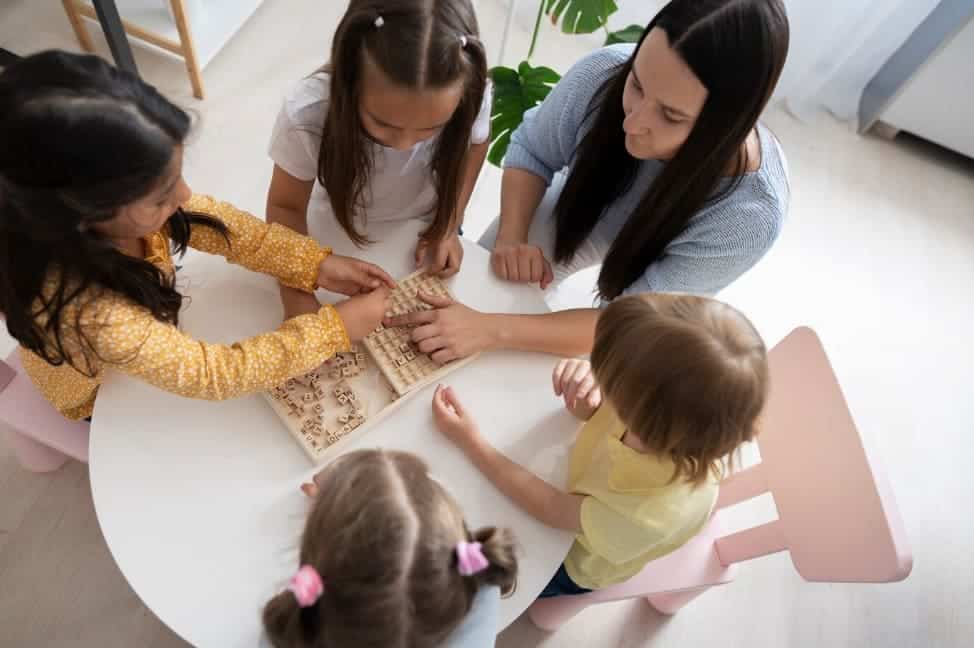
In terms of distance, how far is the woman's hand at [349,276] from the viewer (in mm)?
899

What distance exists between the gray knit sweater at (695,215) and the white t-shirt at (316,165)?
0.46 ft

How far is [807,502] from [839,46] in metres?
1.99

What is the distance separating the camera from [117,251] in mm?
697

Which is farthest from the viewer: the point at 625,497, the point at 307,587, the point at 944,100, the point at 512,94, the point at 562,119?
the point at 944,100

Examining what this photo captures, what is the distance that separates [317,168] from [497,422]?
48 centimetres

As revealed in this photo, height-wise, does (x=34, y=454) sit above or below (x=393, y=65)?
below

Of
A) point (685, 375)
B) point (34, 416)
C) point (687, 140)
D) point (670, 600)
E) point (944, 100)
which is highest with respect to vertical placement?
point (687, 140)

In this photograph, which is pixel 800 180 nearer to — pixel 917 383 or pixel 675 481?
pixel 917 383

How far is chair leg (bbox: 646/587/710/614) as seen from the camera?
1276 millimetres

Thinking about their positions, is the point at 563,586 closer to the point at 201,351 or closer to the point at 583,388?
the point at 583,388

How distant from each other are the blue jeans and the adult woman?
1.19ft

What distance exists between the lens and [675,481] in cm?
75

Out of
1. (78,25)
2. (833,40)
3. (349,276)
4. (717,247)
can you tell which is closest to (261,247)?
(349,276)

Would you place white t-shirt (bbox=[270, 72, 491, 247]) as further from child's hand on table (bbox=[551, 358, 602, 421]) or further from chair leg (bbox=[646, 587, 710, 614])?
chair leg (bbox=[646, 587, 710, 614])
